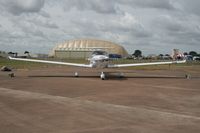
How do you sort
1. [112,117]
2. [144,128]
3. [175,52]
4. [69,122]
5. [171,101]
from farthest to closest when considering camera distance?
[175,52] < [171,101] < [112,117] < [69,122] < [144,128]

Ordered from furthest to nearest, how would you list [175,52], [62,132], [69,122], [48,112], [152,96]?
[175,52]
[152,96]
[48,112]
[69,122]
[62,132]

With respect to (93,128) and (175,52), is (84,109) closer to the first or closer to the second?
(93,128)

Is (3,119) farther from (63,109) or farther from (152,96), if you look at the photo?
(152,96)

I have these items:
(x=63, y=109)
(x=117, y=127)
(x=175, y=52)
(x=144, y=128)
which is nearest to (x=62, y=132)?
(x=117, y=127)

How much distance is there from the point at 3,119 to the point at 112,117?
308 centimetres

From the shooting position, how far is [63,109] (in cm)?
1089

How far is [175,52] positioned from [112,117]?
32.9 m

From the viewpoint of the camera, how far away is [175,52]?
41.0 meters

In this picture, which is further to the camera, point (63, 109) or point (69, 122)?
point (63, 109)

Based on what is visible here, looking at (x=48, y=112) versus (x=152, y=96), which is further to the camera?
(x=152, y=96)

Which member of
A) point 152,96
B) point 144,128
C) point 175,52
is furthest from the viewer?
point 175,52

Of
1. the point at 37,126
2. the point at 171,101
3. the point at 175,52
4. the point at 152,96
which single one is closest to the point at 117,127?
the point at 37,126

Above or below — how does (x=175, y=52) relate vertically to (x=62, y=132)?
above

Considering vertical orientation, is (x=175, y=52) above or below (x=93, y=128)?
above
